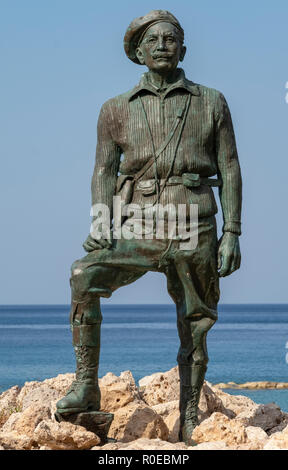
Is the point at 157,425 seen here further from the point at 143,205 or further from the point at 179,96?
the point at 179,96

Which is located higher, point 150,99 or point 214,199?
point 150,99

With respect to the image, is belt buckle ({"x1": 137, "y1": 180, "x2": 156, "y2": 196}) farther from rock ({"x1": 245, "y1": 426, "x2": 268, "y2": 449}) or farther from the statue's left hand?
rock ({"x1": 245, "y1": 426, "x2": 268, "y2": 449})

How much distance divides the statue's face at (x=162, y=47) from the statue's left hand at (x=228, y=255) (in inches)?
53.5

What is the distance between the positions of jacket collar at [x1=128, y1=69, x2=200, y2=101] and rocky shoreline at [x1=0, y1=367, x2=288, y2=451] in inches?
96.0

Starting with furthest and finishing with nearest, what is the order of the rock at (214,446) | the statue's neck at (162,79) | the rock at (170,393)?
the rock at (170,393), the statue's neck at (162,79), the rock at (214,446)

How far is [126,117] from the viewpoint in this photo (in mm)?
9844

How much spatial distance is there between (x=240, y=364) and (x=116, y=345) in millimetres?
13891

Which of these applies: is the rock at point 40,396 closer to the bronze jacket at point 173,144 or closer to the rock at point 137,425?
the rock at point 137,425

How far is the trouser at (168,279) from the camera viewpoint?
965cm

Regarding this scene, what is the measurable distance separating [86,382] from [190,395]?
2.73ft

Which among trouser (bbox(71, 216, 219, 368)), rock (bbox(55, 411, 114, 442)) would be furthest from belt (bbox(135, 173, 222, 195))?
rock (bbox(55, 411, 114, 442))

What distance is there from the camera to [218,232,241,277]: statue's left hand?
32.2ft

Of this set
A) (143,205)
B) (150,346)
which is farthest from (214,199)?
(150,346)

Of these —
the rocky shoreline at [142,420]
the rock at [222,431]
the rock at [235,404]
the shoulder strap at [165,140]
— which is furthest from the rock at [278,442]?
the rock at [235,404]
